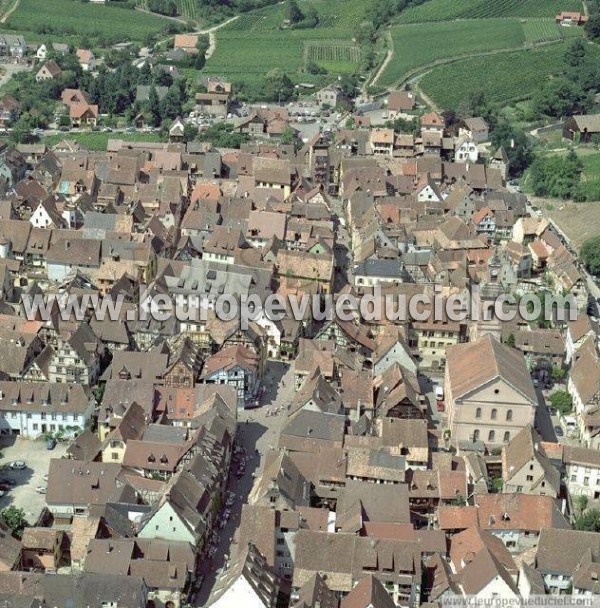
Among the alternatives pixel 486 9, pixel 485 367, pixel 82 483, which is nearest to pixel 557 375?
pixel 485 367

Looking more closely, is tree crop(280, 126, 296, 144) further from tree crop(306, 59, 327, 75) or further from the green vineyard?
the green vineyard

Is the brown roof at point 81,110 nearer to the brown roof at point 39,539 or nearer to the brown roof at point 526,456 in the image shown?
the brown roof at point 526,456

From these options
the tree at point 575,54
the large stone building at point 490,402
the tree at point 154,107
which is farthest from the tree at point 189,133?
the large stone building at point 490,402

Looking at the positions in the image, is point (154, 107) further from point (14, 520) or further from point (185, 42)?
point (14, 520)

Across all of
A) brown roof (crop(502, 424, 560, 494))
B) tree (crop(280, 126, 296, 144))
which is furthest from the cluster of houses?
tree (crop(280, 126, 296, 144))

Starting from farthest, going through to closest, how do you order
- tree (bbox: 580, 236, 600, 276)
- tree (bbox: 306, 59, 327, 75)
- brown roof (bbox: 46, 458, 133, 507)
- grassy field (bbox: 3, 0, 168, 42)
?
grassy field (bbox: 3, 0, 168, 42) < tree (bbox: 306, 59, 327, 75) < tree (bbox: 580, 236, 600, 276) < brown roof (bbox: 46, 458, 133, 507)

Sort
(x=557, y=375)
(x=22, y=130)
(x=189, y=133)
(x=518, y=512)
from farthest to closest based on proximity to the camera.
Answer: (x=189, y=133) → (x=22, y=130) → (x=557, y=375) → (x=518, y=512)
